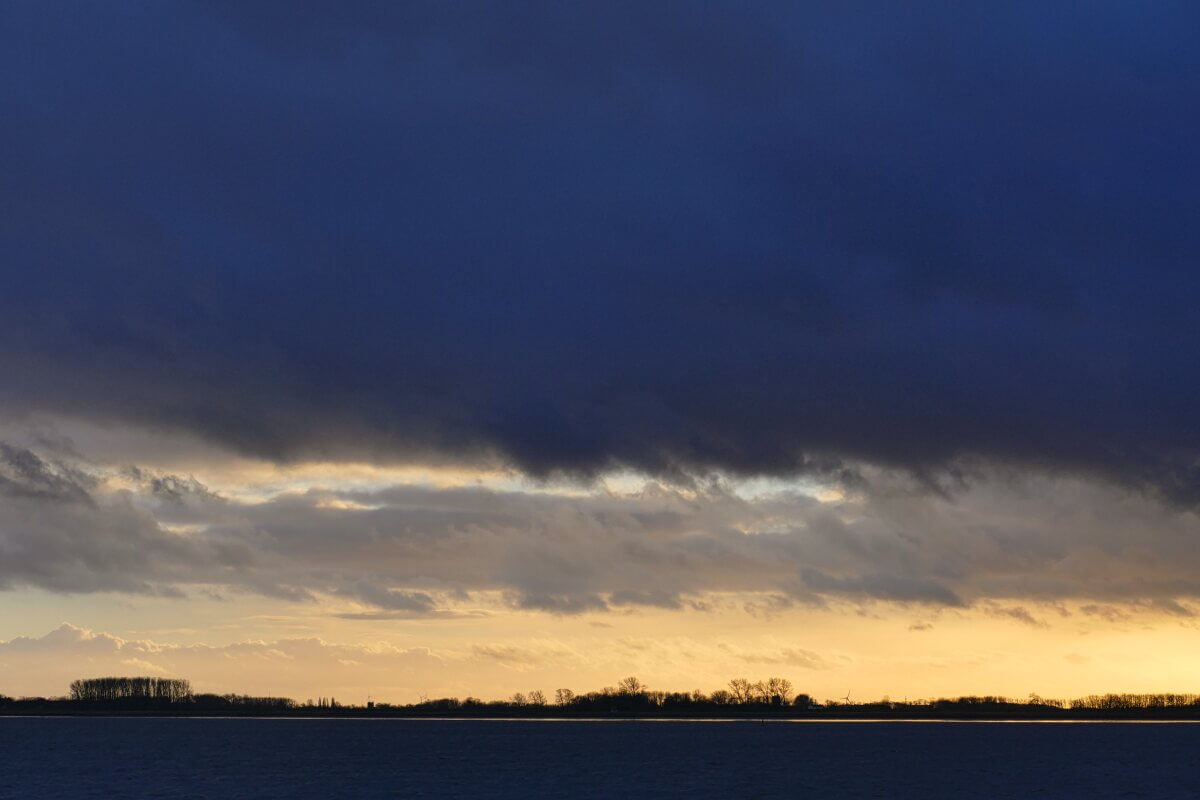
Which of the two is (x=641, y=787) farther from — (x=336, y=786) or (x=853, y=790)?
(x=336, y=786)

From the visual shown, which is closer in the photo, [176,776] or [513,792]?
[513,792]

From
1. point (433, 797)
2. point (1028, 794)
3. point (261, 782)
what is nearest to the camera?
point (433, 797)

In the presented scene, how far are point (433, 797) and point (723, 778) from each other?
5215 cm

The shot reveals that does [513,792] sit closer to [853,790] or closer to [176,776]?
[853,790]

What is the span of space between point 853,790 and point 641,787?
2747cm

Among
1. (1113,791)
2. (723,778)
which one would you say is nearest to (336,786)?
(723,778)

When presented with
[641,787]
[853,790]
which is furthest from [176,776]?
[853,790]

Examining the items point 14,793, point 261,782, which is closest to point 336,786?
point 261,782

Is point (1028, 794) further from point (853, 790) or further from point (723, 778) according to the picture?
point (723, 778)

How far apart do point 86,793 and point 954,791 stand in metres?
108

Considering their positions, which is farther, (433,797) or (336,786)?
(336,786)

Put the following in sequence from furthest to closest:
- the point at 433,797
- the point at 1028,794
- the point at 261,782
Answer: the point at 261,782 → the point at 1028,794 → the point at 433,797

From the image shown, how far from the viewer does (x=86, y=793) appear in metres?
162

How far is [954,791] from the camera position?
178 metres
